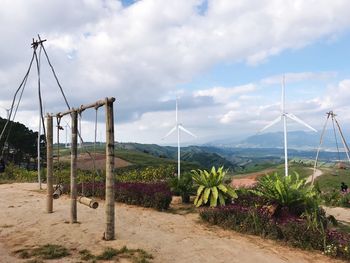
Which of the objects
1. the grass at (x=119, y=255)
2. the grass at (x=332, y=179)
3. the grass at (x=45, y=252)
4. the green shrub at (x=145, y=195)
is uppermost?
the green shrub at (x=145, y=195)

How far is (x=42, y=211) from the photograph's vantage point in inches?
503

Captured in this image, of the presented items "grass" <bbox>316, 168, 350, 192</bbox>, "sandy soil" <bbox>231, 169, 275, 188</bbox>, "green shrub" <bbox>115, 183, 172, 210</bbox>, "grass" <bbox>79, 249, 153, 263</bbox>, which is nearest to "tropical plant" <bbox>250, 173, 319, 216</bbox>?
"green shrub" <bbox>115, 183, 172, 210</bbox>

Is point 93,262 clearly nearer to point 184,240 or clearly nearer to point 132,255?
point 132,255

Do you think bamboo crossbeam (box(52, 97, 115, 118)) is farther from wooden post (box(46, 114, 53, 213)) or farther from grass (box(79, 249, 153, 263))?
grass (box(79, 249, 153, 263))

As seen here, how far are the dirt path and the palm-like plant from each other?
3.03 ft

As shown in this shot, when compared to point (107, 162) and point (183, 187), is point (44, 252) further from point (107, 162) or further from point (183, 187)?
point (183, 187)

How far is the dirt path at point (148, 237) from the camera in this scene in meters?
8.37

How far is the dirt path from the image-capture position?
8.37 metres

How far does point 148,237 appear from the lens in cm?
949

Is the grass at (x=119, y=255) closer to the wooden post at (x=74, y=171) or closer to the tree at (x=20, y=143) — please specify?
the wooden post at (x=74, y=171)

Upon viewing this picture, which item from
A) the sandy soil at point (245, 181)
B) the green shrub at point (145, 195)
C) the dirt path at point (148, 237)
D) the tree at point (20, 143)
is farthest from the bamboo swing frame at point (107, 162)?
the tree at point (20, 143)

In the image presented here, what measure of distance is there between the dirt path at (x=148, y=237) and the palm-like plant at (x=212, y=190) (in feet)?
3.03

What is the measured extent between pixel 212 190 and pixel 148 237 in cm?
426

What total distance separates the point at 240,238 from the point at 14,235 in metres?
5.66
